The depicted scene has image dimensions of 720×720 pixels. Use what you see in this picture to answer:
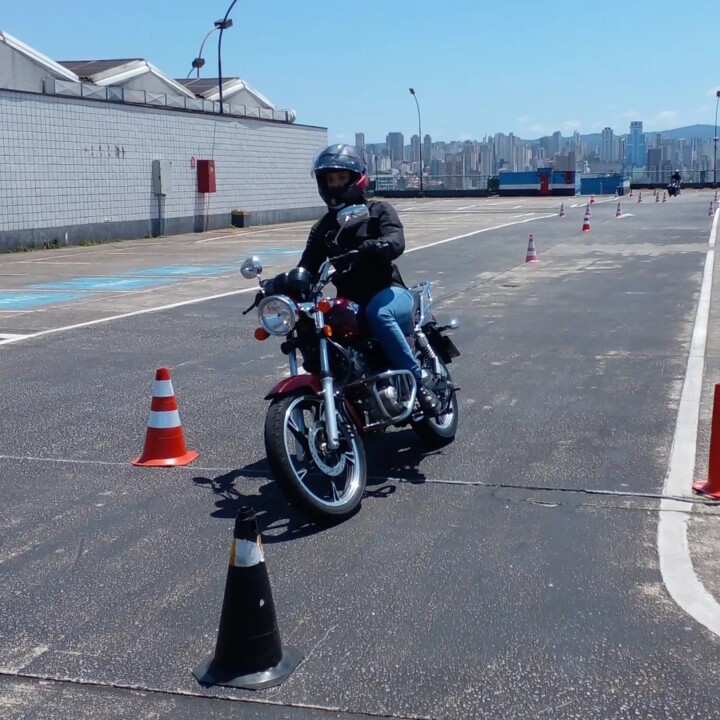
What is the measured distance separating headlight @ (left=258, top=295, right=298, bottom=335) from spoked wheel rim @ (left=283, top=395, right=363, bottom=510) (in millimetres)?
402

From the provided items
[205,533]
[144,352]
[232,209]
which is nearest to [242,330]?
[144,352]

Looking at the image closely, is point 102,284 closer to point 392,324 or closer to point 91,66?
point 392,324

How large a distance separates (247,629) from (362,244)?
2784 mm

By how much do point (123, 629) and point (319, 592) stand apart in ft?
2.94

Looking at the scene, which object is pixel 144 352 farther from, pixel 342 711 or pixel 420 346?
pixel 342 711

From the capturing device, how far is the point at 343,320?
20.3 ft

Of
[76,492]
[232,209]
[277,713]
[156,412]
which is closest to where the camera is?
[277,713]

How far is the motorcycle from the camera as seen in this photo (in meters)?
5.65

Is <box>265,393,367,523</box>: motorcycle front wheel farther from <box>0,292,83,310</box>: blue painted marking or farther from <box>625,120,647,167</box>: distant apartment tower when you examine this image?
<box>625,120,647,167</box>: distant apartment tower

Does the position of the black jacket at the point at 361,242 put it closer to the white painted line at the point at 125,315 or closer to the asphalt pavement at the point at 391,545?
the asphalt pavement at the point at 391,545

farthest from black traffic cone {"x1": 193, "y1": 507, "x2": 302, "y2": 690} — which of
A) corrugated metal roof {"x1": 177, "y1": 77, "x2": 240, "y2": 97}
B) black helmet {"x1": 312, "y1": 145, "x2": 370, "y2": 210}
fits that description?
corrugated metal roof {"x1": 177, "y1": 77, "x2": 240, "y2": 97}

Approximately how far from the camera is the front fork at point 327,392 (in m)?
5.74

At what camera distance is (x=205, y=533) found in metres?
5.69

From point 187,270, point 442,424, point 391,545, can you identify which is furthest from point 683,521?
point 187,270
